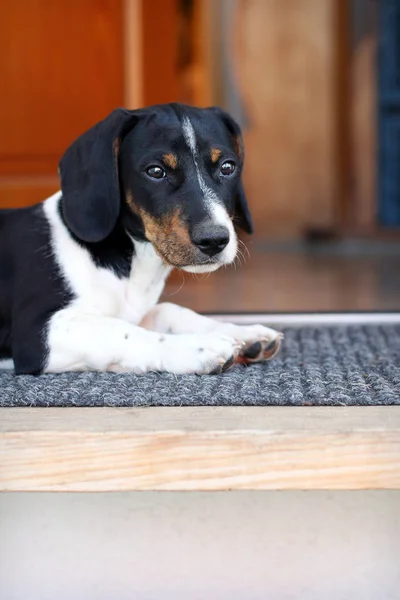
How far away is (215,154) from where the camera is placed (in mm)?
2170

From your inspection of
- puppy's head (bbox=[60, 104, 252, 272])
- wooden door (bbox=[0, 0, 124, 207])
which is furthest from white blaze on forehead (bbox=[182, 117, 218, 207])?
wooden door (bbox=[0, 0, 124, 207])

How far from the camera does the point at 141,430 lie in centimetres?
172

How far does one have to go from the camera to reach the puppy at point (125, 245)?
6.82 ft

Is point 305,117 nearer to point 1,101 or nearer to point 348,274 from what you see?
point 348,274

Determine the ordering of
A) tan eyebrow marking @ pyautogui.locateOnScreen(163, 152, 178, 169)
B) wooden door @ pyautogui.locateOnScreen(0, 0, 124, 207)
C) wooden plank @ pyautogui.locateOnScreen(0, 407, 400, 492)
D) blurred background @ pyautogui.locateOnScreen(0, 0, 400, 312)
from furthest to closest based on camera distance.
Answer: blurred background @ pyautogui.locateOnScreen(0, 0, 400, 312) < wooden door @ pyautogui.locateOnScreen(0, 0, 124, 207) < tan eyebrow marking @ pyautogui.locateOnScreen(163, 152, 178, 169) < wooden plank @ pyautogui.locateOnScreen(0, 407, 400, 492)

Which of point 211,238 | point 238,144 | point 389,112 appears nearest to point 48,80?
point 238,144

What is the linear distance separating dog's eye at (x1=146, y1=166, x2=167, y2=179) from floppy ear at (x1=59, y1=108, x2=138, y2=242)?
Result: 8 cm

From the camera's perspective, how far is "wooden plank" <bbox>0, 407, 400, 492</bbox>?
1.70 metres

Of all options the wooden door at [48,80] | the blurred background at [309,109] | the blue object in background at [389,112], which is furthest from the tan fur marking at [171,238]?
the blue object in background at [389,112]

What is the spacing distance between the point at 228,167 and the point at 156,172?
18cm

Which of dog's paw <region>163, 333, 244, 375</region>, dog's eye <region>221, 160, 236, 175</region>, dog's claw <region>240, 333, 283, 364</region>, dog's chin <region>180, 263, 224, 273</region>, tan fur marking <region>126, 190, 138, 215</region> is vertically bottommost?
dog's claw <region>240, 333, 283, 364</region>

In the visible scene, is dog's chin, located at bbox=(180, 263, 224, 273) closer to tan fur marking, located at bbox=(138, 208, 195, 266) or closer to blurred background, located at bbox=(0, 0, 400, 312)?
tan fur marking, located at bbox=(138, 208, 195, 266)

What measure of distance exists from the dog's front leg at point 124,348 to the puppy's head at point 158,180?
17 cm

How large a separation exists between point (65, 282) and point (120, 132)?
38 cm
